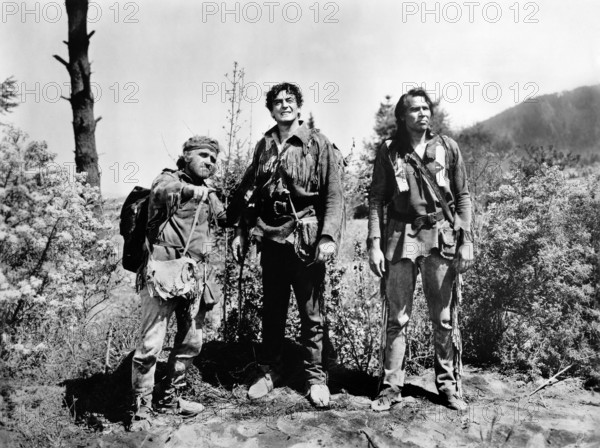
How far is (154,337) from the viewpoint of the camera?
327 centimetres

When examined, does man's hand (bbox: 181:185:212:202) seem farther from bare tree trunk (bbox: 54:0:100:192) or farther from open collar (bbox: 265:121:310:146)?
bare tree trunk (bbox: 54:0:100:192)

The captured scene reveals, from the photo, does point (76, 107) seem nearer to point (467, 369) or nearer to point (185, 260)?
point (185, 260)

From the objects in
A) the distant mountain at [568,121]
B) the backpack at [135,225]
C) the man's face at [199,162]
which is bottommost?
the backpack at [135,225]

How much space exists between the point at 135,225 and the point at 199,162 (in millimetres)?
636

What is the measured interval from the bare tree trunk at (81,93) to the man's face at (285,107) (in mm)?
3995

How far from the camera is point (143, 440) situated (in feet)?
10.3

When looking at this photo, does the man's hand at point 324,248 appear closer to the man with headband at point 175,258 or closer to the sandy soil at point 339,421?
the man with headband at point 175,258

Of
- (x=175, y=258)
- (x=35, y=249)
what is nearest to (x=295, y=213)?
(x=175, y=258)

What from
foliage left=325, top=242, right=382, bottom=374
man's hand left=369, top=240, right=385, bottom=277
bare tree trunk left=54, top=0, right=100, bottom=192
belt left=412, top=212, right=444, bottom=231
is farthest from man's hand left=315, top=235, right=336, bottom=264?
bare tree trunk left=54, top=0, right=100, bottom=192

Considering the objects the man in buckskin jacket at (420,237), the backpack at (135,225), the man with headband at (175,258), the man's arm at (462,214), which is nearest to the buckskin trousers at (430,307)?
the man in buckskin jacket at (420,237)

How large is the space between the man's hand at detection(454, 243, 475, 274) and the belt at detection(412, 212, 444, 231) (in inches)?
10.8

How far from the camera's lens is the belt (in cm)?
359

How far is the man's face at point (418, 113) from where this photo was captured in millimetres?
3641

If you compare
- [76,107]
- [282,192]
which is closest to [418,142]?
[282,192]
